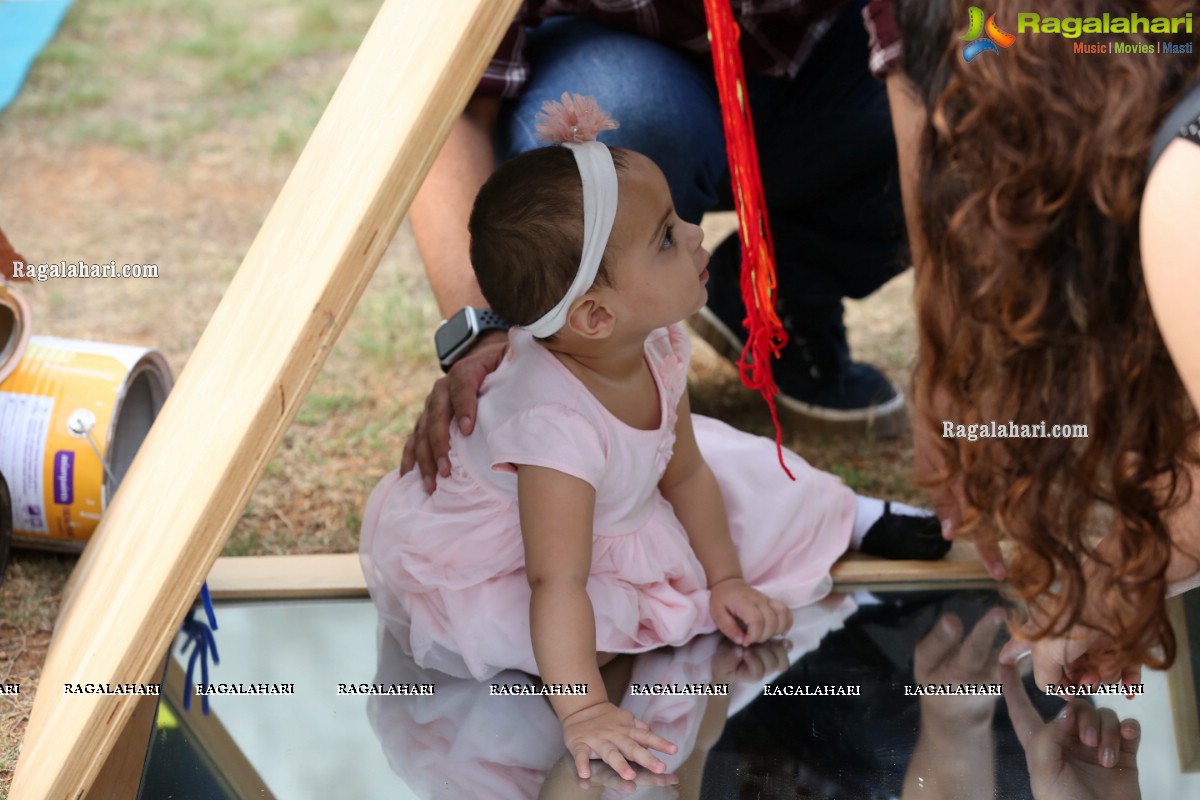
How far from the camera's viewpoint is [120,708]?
2.85 ft

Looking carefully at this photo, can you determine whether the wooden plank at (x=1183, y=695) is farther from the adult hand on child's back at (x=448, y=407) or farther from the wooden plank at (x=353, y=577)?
the adult hand on child's back at (x=448, y=407)

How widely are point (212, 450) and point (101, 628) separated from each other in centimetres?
15

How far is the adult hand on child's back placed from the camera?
4.09ft

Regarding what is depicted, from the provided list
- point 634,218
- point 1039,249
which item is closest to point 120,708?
point 634,218

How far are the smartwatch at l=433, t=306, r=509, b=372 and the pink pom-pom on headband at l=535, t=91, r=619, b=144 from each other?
0.23 m

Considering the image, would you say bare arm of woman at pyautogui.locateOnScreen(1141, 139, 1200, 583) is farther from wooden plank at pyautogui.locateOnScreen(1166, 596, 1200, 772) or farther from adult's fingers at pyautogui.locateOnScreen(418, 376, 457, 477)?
adult's fingers at pyautogui.locateOnScreen(418, 376, 457, 477)

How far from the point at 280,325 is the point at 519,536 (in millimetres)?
426

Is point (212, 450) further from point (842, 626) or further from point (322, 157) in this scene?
point (842, 626)

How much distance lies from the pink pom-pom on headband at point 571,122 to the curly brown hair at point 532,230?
3cm

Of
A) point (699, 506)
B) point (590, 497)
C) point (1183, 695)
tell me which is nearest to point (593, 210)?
point (590, 497)

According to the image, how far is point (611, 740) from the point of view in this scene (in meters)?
1.05

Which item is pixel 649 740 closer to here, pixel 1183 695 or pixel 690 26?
pixel 1183 695

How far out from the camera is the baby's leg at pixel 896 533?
1388 millimetres

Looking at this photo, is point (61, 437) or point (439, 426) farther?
point (61, 437)
